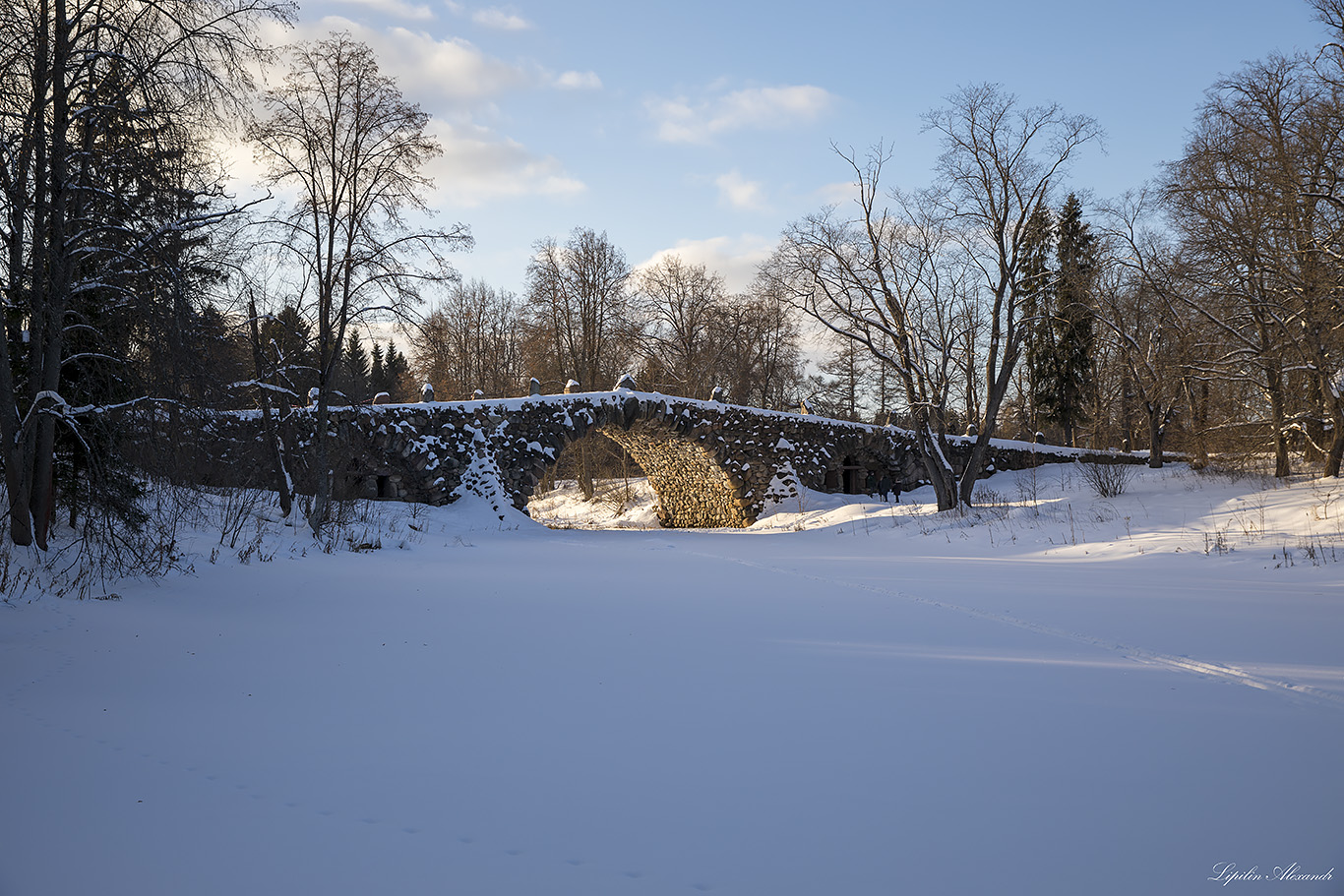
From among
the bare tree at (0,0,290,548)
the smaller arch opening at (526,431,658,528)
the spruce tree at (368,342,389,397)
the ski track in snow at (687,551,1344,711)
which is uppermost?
the spruce tree at (368,342,389,397)

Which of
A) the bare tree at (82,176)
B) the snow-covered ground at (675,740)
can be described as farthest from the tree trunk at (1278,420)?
the bare tree at (82,176)

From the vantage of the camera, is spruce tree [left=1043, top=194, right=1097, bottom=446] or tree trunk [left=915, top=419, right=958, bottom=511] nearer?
tree trunk [left=915, top=419, right=958, bottom=511]

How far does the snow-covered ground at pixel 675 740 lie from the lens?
88.3 inches

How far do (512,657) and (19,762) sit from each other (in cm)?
223

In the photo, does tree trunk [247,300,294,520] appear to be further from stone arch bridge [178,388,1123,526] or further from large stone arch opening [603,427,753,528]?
large stone arch opening [603,427,753,528]

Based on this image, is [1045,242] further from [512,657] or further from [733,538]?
[512,657]

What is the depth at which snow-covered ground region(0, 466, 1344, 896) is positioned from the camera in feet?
7.36

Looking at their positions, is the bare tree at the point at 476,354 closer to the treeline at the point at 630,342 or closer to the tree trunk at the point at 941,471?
the treeline at the point at 630,342

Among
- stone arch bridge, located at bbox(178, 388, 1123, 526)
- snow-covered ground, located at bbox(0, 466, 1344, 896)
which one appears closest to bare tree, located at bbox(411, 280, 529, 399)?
stone arch bridge, located at bbox(178, 388, 1123, 526)

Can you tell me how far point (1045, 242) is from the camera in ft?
99.9

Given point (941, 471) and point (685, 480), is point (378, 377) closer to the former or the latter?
point (685, 480)

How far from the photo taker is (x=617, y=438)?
2192cm

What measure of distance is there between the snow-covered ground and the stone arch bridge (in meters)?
9.78

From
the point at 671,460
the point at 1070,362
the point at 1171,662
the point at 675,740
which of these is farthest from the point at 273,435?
the point at 1070,362
